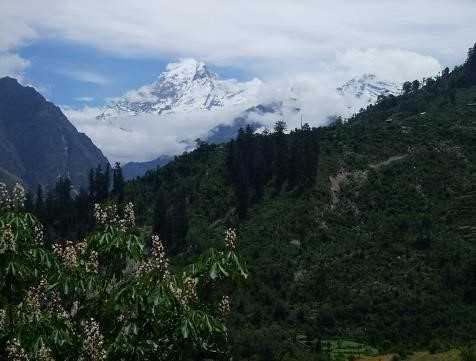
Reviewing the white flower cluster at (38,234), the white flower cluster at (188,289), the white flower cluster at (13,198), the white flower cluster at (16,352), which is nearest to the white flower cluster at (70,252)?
the white flower cluster at (38,234)

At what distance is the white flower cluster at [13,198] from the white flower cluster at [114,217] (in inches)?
51.0

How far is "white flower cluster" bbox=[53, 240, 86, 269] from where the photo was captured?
10.7 metres

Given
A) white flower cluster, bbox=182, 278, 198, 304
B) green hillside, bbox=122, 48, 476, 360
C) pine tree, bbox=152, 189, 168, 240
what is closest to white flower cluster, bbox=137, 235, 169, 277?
white flower cluster, bbox=182, 278, 198, 304

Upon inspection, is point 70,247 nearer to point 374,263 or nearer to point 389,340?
point 389,340

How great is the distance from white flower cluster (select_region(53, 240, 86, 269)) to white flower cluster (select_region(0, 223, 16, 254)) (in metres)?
1.21

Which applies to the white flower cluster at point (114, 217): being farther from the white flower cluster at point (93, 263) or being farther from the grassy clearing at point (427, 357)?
the grassy clearing at point (427, 357)

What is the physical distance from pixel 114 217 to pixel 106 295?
55.7 inches

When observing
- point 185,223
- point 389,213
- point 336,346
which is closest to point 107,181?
point 185,223

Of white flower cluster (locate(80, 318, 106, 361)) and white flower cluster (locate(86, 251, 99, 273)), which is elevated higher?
white flower cluster (locate(86, 251, 99, 273))

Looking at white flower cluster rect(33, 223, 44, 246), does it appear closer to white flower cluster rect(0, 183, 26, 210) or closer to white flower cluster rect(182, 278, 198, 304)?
white flower cluster rect(0, 183, 26, 210)

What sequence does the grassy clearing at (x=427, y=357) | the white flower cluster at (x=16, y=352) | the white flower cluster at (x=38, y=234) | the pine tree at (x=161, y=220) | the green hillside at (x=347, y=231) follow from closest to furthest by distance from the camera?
the white flower cluster at (x=16, y=352) → the white flower cluster at (x=38, y=234) → the grassy clearing at (x=427, y=357) → the green hillside at (x=347, y=231) → the pine tree at (x=161, y=220)

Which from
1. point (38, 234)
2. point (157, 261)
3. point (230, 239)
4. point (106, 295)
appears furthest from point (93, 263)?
point (230, 239)

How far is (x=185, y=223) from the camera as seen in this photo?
4604 inches

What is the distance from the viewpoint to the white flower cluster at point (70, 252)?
10.7 meters
